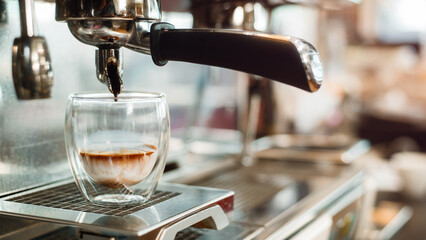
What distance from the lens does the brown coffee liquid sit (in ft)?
1.77

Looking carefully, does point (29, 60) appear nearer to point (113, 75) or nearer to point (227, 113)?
point (113, 75)

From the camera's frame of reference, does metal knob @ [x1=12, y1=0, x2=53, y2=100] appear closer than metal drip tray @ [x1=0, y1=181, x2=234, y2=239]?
No

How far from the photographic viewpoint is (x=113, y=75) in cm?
56

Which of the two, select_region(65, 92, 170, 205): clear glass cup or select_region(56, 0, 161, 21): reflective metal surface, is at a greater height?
select_region(56, 0, 161, 21): reflective metal surface

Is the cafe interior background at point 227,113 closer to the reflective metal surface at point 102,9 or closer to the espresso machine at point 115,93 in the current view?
the espresso machine at point 115,93

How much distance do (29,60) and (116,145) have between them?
0.16m

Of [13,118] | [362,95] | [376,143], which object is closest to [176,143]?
[13,118]

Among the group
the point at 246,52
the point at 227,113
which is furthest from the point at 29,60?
the point at 227,113

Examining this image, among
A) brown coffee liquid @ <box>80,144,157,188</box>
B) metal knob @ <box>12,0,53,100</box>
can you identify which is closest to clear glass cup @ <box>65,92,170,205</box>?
brown coffee liquid @ <box>80,144,157,188</box>

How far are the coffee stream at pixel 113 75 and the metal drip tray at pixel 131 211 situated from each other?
12 centimetres

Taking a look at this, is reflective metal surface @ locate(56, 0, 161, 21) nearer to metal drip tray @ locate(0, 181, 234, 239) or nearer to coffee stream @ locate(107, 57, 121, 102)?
coffee stream @ locate(107, 57, 121, 102)

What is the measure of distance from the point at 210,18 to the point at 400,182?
3.04 ft

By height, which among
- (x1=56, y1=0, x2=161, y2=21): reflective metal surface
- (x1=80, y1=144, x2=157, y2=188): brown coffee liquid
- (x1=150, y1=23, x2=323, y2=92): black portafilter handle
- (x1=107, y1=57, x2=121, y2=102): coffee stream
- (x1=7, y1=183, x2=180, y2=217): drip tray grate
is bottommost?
(x1=7, y1=183, x2=180, y2=217): drip tray grate

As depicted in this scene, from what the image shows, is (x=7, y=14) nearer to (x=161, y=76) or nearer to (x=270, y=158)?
(x=161, y=76)
